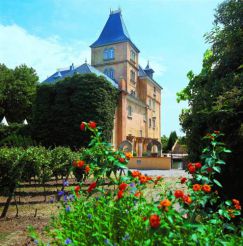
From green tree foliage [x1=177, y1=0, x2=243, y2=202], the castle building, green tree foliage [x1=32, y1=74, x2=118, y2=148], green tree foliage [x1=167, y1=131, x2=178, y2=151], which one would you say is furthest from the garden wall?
green tree foliage [x1=167, y1=131, x2=178, y2=151]

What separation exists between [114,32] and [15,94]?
18.0 m

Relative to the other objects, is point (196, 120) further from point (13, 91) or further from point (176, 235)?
point (13, 91)

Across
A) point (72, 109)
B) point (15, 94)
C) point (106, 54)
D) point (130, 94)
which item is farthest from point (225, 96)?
point (15, 94)

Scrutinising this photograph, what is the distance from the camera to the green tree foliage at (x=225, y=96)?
5.10 metres

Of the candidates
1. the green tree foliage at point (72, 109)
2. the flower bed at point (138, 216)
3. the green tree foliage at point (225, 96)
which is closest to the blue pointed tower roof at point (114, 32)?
the green tree foliage at point (72, 109)

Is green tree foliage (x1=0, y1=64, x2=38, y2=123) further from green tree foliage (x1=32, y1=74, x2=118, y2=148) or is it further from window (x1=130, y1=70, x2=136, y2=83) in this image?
window (x1=130, y1=70, x2=136, y2=83)

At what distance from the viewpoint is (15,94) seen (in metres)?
44.5

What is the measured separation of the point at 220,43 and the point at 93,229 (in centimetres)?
584

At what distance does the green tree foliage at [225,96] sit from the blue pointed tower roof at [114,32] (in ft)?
118

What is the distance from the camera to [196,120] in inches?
239

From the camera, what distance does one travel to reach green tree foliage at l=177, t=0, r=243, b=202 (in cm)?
510

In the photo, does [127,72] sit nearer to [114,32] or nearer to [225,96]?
[114,32]

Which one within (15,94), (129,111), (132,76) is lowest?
(129,111)

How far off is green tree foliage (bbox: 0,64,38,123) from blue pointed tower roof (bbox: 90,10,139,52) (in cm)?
1237
